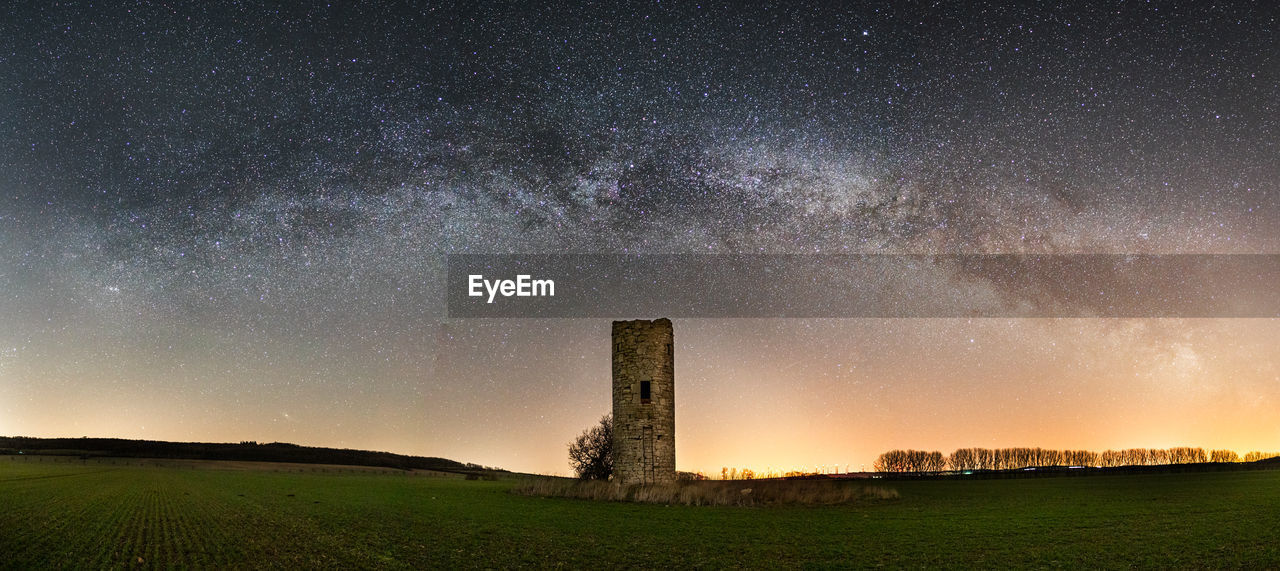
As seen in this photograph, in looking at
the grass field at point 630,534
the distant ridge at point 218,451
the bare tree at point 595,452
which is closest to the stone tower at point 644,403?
the grass field at point 630,534

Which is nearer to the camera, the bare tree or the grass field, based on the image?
the grass field

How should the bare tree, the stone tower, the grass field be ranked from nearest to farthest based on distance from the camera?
the grass field < the stone tower < the bare tree

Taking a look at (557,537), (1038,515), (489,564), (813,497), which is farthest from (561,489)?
(489,564)

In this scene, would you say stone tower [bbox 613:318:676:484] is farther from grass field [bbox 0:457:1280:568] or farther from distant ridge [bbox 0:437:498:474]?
distant ridge [bbox 0:437:498:474]

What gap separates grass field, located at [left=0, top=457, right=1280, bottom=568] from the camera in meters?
15.1

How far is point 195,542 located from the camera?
56.1ft

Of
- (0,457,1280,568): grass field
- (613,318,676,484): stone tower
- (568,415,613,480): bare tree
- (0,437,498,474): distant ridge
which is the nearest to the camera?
(0,457,1280,568): grass field

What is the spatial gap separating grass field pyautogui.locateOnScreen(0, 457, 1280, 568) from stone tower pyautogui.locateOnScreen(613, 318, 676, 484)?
4611mm

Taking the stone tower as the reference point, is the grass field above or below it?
below

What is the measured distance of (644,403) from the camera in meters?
34.6

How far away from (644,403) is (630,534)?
15.0 metres

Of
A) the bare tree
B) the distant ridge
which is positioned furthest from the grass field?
the distant ridge

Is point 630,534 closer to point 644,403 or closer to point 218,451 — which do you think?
point 644,403

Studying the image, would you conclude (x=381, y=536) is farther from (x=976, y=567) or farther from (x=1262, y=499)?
(x=1262, y=499)
